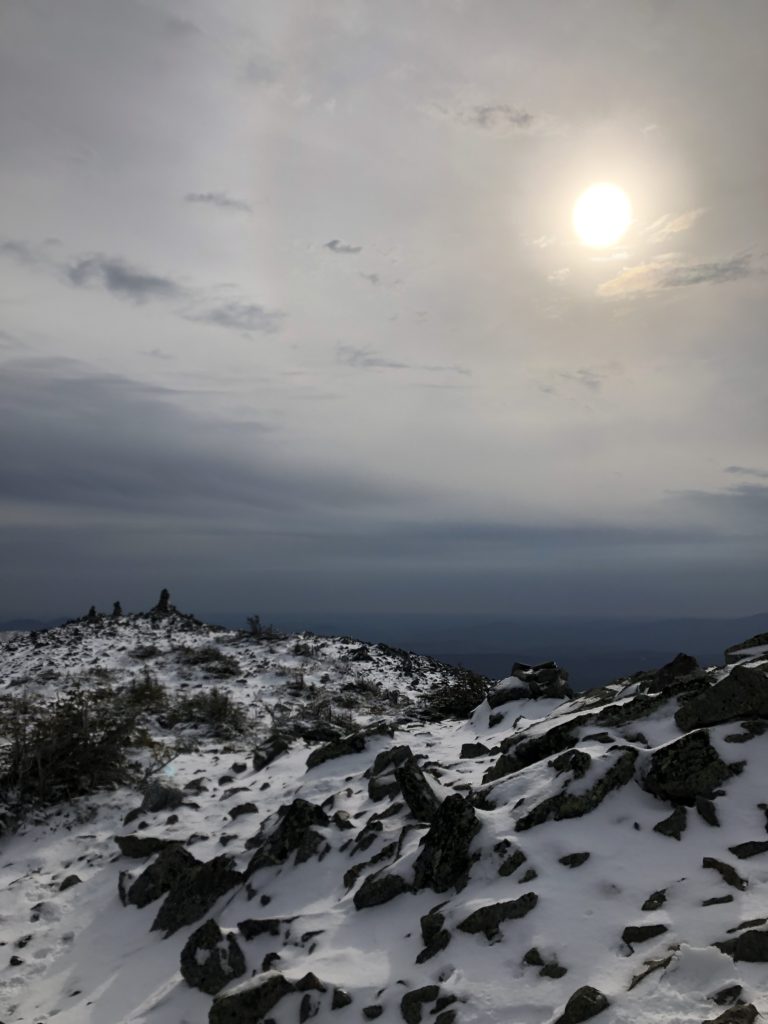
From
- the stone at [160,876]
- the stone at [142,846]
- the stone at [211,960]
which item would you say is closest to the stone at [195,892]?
the stone at [160,876]

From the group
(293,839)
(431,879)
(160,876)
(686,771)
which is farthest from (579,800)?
(160,876)

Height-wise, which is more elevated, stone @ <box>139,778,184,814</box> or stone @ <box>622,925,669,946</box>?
stone @ <box>622,925,669,946</box>

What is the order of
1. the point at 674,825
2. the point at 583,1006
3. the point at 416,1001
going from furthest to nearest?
1. the point at 674,825
2. the point at 416,1001
3. the point at 583,1006

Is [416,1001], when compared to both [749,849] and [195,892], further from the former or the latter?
[195,892]

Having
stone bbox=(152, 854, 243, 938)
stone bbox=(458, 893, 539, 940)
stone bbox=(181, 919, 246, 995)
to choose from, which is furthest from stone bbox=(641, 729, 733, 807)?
stone bbox=(152, 854, 243, 938)

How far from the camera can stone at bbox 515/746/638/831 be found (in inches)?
304

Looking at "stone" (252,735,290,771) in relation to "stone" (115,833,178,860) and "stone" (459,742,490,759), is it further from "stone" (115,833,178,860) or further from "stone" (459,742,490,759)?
"stone" (459,742,490,759)

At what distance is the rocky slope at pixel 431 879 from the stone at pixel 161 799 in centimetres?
6

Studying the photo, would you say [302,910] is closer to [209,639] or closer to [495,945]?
[495,945]

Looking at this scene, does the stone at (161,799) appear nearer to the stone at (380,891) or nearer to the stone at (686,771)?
the stone at (380,891)

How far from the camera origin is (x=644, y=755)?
8266mm

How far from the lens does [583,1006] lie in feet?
15.5

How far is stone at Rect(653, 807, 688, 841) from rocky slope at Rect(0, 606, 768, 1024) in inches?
1.1

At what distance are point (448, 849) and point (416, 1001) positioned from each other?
200 centimetres
